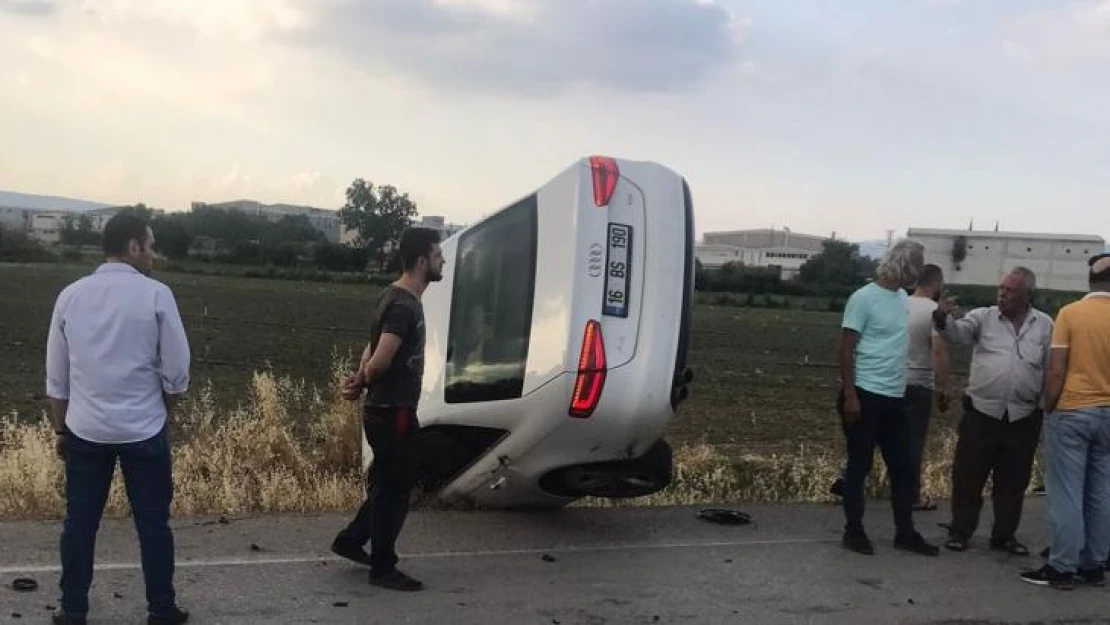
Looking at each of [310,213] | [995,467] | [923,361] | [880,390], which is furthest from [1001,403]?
[310,213]

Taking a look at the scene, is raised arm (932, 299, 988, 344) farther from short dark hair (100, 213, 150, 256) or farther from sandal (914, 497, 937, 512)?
short dark hair (100, 213, 150, 256)

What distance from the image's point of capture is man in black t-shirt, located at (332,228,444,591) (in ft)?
15.4

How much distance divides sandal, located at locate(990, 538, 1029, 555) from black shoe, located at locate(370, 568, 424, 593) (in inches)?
138

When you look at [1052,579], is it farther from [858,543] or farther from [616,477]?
[616,477]

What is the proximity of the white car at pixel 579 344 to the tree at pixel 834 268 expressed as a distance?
6007cm

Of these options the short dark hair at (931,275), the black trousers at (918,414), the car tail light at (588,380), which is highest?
the short dark hair at (931,275)

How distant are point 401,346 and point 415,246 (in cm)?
47

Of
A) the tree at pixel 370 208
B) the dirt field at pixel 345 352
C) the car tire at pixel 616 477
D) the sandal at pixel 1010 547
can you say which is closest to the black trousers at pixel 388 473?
the car tire at pixel 616 477

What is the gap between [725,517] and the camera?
657 centimetres

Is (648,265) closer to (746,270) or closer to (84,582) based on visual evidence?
(84,582)

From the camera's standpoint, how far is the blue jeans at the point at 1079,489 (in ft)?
17.8

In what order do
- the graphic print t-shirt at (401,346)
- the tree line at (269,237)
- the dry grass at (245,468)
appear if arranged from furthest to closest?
the tree line at (269,237) → the dry grass at (245,468) → the graphic print t-shirt at (401,346)

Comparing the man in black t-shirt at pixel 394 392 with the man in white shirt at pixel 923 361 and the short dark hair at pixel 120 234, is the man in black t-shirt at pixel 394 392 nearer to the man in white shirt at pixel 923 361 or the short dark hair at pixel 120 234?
the short dark hair at pixel 120 234

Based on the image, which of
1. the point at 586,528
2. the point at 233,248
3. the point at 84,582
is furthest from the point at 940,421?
the point at 233,248
